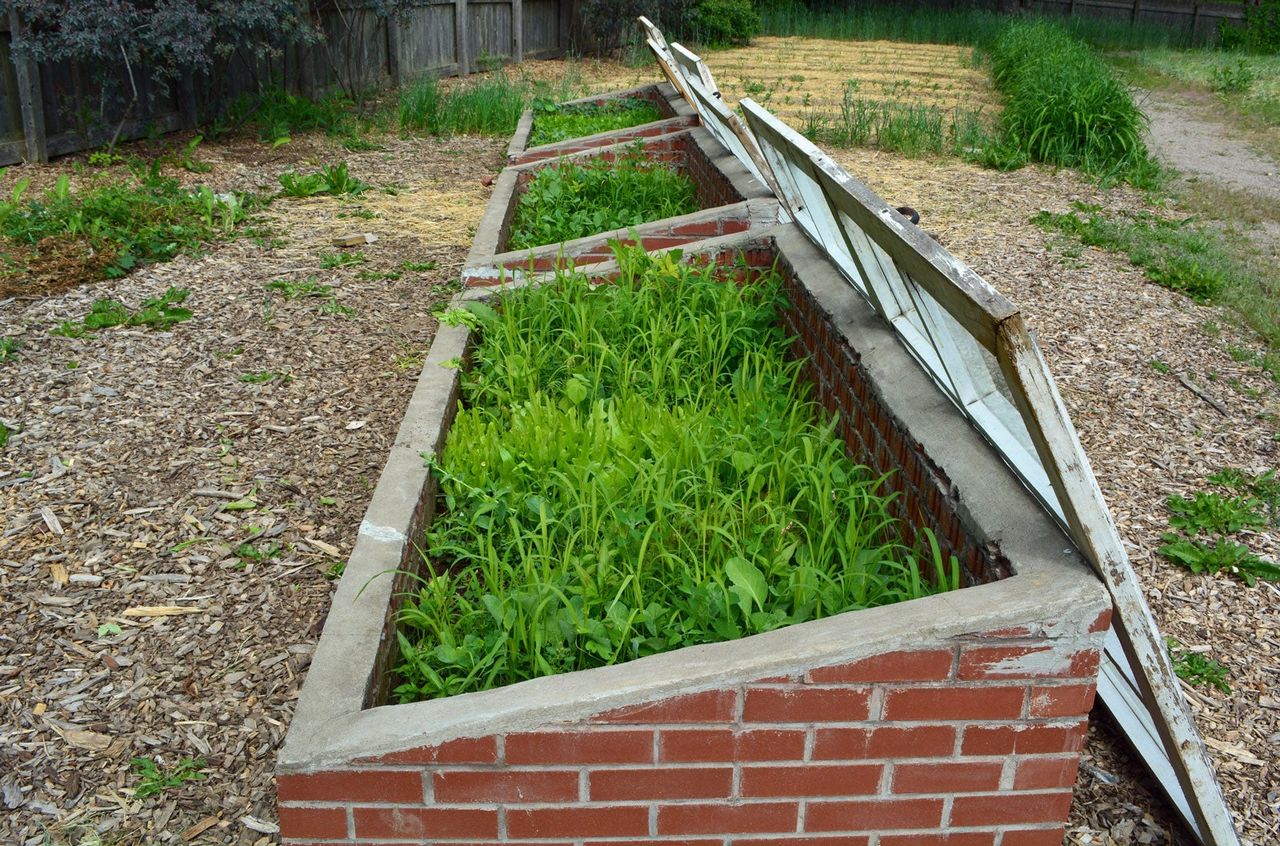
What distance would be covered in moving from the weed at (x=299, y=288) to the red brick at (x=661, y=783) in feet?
14.7

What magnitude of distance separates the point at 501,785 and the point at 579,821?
17 cm

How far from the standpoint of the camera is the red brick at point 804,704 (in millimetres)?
2148

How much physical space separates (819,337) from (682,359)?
57 cm

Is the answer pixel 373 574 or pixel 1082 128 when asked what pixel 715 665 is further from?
pixel 1082 128

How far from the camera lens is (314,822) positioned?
2.19 meters

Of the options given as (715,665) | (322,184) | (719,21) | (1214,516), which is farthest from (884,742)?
(719,21)

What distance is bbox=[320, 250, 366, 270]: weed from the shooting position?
6645 millimetres

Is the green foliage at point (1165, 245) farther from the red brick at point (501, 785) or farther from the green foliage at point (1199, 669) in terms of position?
the red brick at point (501, 785)

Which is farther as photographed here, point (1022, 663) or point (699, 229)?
point (699, 229)

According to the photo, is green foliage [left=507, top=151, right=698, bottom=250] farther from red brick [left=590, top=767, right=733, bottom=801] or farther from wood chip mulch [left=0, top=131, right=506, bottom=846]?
red brick [left=590, top=767, right=733, bottom=801]

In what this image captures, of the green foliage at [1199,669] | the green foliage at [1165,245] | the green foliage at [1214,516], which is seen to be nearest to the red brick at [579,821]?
the green foliage at [1199,669]

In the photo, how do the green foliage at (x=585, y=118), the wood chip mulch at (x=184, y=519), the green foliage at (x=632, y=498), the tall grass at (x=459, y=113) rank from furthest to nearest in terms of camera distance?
the tall grass at (x=459, y=113) < the green foliage at (x=585, y=118) < the wood chip mulch at (x=184, y=519) < the green foliage at (x=632, y=498)

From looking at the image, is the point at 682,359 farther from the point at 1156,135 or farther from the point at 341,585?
the point at 1156,135

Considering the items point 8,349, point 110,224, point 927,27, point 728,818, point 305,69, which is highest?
point 927,27
